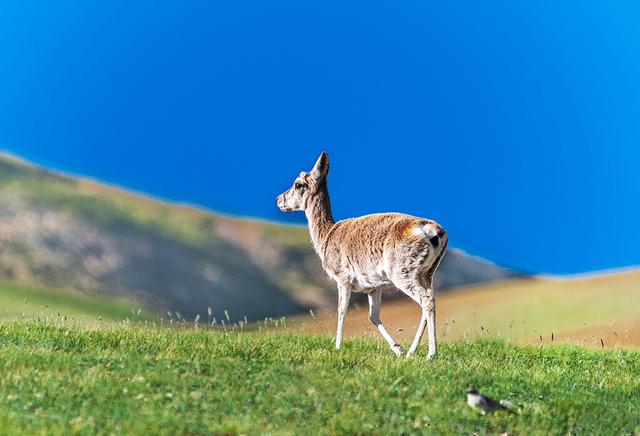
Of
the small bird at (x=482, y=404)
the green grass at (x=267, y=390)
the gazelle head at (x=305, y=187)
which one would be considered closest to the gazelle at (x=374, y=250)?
the gazelle head at (x=305, y=187)

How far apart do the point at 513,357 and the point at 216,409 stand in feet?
28.4

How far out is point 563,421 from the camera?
11.1 meters

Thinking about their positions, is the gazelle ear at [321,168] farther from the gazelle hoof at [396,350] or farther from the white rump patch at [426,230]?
the gazelle hoof at [396,350]

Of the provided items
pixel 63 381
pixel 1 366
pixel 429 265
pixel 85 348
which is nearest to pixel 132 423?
pixel 63 381

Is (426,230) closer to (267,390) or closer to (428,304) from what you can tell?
(428,304)

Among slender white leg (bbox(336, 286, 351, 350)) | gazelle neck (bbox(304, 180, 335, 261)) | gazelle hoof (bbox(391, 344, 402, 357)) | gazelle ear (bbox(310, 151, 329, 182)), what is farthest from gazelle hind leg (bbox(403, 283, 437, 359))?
gazelle ear (bbox(310, 151, 329, 182))

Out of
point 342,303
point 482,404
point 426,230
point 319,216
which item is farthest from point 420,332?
point 482,404

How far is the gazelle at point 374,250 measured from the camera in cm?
1420

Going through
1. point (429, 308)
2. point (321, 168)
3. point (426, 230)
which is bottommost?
point (429, 308)

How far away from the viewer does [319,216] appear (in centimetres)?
1677

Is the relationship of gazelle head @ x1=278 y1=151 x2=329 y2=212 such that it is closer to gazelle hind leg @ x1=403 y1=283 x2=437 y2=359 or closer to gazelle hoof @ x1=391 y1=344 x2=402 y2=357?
gazelle hind leg @ x1=403 y1=283 x2=437 y2=359

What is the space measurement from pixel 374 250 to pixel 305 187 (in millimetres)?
2762

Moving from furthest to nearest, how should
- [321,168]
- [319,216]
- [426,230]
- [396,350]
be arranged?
[319,216] < [321,168] < [396,350] < [426,230]

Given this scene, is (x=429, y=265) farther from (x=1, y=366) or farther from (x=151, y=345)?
(x=1, y=366)
